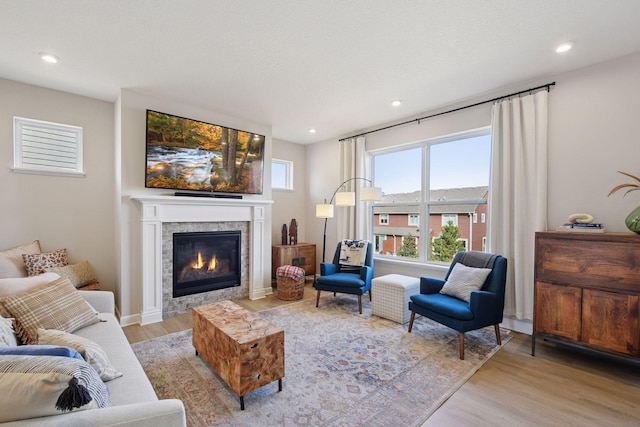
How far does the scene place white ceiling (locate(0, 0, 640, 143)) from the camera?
2.06 metres

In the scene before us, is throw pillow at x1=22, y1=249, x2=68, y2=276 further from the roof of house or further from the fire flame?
the roof of house

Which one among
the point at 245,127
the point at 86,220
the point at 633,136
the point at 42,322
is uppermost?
the point at 245,127

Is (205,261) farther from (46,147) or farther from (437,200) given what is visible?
(437,200)

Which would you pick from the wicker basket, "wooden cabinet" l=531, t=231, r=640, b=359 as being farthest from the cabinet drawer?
the wicker basket

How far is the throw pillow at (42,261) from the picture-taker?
9.96 ft

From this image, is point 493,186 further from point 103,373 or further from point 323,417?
point 103,373

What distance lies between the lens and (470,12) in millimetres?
2080

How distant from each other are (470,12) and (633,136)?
2.02 meters

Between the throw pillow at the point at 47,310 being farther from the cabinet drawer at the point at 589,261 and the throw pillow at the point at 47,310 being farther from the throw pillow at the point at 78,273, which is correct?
the cabinet drawer at the point at 589,261

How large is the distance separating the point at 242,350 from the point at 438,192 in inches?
132

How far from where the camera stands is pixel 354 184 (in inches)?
A: 193

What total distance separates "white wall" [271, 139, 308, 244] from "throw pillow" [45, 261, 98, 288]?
2836 mm

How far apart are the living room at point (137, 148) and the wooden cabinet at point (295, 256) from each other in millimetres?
1535

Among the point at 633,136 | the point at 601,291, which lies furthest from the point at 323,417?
the point at 633,136
